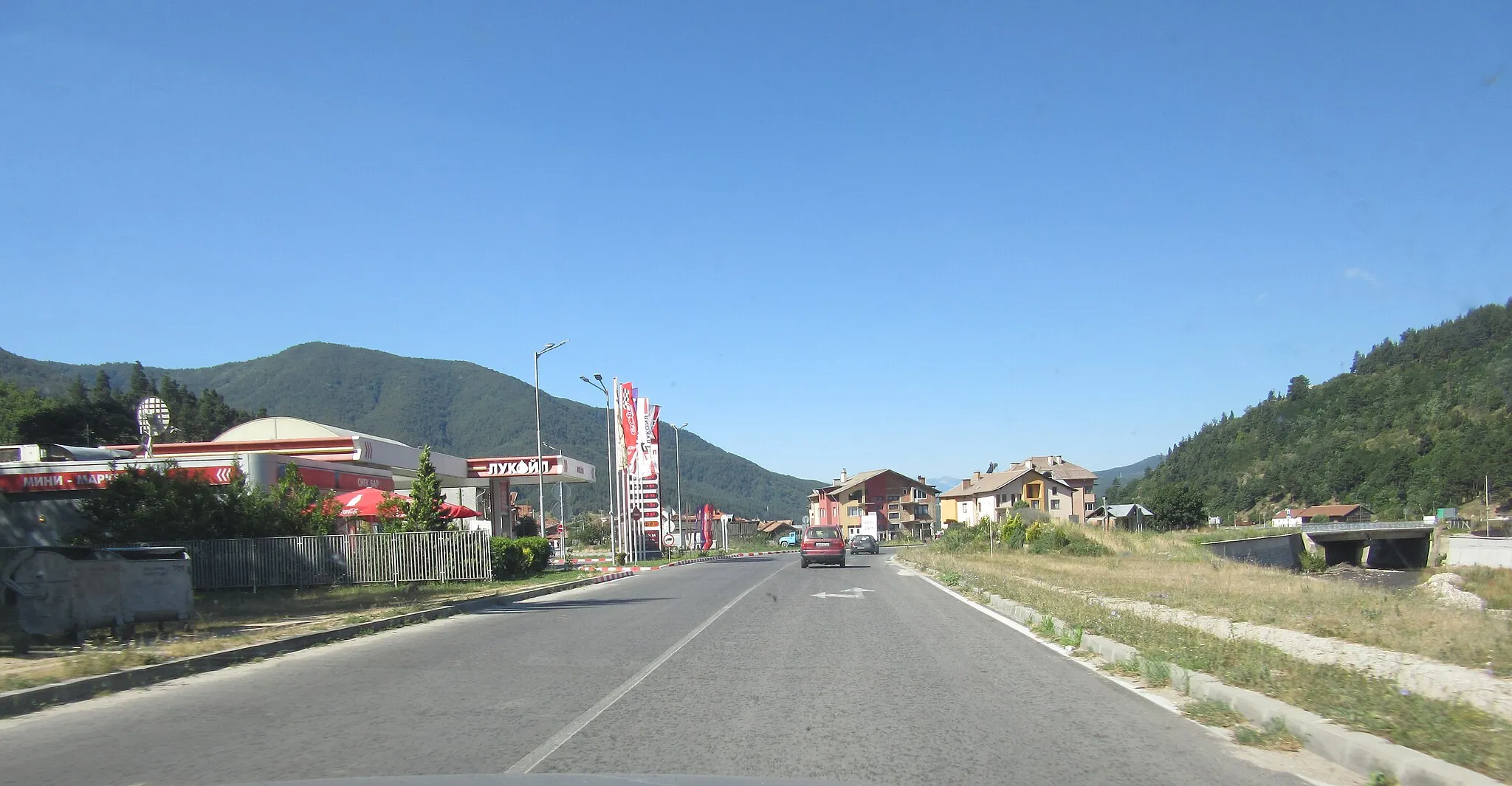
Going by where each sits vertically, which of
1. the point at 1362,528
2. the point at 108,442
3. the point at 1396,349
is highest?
the point at 1396,349

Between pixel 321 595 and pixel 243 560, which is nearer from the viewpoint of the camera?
pixel 321 595

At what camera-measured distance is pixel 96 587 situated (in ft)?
47.0

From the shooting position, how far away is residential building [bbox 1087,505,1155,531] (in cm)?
10089

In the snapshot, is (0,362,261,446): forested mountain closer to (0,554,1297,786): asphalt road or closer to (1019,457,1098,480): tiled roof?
(0,554,1297,786): asphalt road

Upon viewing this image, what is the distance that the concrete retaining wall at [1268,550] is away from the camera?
56444mm

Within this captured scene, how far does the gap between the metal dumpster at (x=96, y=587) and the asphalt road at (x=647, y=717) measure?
2.83 m

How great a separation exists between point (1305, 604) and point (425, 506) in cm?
2694

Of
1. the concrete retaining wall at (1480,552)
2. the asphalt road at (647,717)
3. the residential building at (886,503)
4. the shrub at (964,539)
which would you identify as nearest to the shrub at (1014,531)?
the shrub at (964,539)

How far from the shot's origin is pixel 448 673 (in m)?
11.8

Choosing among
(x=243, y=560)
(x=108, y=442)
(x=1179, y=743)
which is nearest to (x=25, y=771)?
(x=1179, y=743)

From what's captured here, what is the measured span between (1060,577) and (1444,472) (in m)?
85.4

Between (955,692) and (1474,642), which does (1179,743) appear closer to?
(955,692)

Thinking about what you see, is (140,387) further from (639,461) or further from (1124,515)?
(1124,515)

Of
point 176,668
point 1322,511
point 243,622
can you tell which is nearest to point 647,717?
point 176,668
